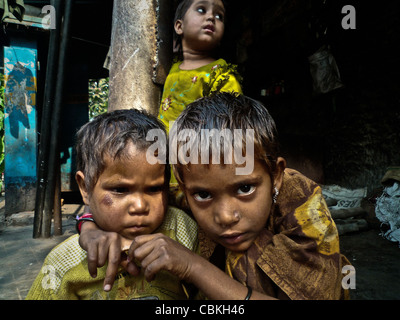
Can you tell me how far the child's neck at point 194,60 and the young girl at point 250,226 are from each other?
2.82 ft

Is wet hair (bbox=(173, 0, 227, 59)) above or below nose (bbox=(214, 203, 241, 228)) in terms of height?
above

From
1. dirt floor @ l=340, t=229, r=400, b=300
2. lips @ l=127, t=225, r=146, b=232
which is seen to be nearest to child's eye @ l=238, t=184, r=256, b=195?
lips @ l=127, t=225, r=146, b=232

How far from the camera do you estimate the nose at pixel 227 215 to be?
40.5 inches

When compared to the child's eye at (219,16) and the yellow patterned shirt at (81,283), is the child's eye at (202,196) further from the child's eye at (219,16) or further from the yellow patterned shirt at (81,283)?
the child's eye at (219,16)

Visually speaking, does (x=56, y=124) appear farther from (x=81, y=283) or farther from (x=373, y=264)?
(x=373, y=264)

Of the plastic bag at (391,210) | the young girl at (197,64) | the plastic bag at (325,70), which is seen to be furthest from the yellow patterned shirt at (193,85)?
the plastic bag at (325,70)

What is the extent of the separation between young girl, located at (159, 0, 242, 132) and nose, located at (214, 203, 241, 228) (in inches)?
35.7

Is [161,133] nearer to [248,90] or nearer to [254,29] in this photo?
[254,29]

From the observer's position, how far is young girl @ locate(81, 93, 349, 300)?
100cm

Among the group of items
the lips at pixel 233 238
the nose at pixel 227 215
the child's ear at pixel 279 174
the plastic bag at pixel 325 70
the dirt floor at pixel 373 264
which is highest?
the plastic bag at pixel 325 70

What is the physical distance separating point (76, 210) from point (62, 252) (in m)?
5.01

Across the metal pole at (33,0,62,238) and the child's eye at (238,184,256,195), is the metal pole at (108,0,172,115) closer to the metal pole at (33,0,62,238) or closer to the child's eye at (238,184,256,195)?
the child's eye at (238,184,256,195)

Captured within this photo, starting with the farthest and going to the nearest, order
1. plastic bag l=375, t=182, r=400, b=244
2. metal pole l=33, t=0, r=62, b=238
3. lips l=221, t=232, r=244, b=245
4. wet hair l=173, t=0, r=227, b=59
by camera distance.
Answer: metal pole l=33, t=0, r=62, b=238 < plastic bag l=375, t=182, r=400, b=244 < wet hair l=173, t=0, r=227, b=59 < lips l=221, t=232, r=244, b=245

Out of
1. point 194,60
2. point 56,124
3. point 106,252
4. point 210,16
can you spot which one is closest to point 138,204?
point 106,252
